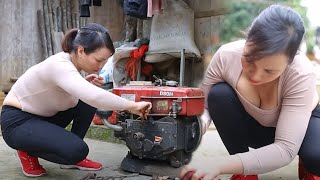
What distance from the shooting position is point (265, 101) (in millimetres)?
1657

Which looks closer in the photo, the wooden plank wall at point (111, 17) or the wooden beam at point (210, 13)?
the wooden beam at point (210, 13)

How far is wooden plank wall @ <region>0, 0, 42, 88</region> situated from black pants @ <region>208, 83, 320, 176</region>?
3.53 metres

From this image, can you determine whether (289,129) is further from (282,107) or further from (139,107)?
(139,107)

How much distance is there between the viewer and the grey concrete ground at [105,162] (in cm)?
216

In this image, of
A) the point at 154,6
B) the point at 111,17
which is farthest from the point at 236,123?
the point at 111,17

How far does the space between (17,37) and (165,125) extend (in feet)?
10.8

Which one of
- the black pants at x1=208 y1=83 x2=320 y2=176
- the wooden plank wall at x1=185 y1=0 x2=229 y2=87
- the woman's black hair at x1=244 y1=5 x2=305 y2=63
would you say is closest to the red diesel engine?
the black pants at x1=208 y1=83 x2=320 y2=176

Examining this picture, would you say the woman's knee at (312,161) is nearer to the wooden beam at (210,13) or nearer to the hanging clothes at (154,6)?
the hanging clothes at (154,6)

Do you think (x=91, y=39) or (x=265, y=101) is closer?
(x=265, y=101)

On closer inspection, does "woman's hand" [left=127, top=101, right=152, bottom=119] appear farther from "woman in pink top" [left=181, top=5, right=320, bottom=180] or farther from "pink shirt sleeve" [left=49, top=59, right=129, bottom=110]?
"woman in pink top" [left=181, top=5, right=320, bottom=180]

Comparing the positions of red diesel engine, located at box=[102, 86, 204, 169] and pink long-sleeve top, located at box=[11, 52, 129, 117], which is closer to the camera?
pink long-sleeve top, located at box=[11, 52, 129, 117]

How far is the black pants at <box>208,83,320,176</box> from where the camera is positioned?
1.75 m

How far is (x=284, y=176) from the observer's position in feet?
7.16

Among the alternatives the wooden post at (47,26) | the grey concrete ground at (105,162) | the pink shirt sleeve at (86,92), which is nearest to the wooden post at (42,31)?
the wooden post at (47,26)
